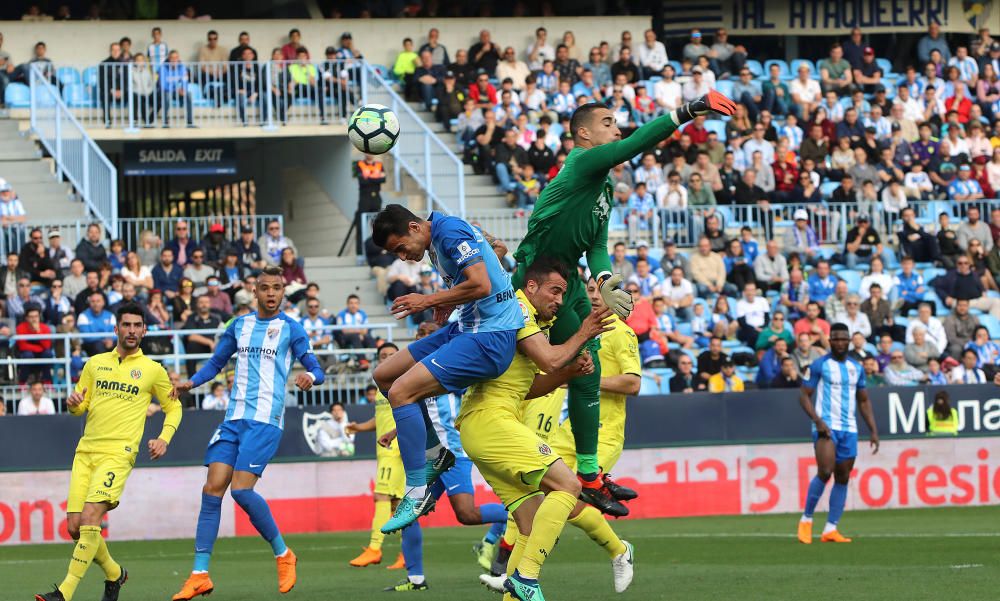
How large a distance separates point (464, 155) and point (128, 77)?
18.6ft

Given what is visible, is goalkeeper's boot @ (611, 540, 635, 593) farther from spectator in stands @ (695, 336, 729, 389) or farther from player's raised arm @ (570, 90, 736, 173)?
spectator in stands @ (695, 336, 729, 389)

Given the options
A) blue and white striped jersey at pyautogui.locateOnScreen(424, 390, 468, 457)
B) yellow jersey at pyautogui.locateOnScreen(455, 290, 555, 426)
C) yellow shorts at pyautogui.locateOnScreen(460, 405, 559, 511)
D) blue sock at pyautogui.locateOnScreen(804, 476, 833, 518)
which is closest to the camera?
yellow shorts at pyautogui.locateOnScreen(460, 405, 559, 511)

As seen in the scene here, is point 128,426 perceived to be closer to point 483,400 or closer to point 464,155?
point 483,400

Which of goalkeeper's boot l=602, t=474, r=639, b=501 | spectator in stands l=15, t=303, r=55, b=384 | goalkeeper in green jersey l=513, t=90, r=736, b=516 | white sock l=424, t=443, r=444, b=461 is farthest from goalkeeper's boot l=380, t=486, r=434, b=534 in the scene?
spectator in stands l=15, t=303, r=55, b=384

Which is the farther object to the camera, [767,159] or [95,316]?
[767,159]

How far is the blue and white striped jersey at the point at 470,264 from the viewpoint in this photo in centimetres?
1026

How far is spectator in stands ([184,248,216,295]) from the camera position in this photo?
23.8 metres

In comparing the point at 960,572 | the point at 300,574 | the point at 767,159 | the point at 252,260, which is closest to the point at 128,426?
the point at 300,574

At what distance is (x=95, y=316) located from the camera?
858 inches

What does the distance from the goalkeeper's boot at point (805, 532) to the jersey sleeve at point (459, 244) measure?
26.6ft

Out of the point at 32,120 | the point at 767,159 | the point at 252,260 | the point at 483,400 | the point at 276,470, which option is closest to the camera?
the point at 483,400

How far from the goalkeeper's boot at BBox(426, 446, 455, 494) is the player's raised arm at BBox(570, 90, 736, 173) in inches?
81.5

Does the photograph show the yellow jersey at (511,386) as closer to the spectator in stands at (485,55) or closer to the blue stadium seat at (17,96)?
the blue stadium seat at (17,96)

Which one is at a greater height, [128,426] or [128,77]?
[128,77]
